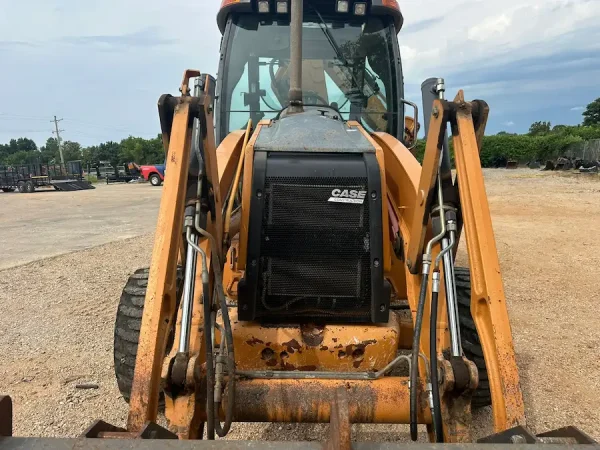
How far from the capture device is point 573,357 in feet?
14.0

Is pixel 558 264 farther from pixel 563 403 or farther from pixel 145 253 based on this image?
pixel 145 253

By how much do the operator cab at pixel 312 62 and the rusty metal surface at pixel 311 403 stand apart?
7.20 feet

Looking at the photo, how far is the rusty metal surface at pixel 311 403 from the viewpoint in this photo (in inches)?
89.0

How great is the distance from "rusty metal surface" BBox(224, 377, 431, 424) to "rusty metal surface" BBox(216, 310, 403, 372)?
0.25 meters

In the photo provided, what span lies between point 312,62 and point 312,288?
2025 millimetres

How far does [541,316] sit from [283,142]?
3958 mm

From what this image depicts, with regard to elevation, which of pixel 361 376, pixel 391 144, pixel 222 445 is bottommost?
pixel 361 376

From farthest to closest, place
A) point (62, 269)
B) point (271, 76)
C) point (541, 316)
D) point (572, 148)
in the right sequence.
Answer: point (572, 148) < point (62, 269) < point (541, 316) < point (271, 76)

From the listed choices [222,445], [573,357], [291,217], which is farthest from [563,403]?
[222,445]

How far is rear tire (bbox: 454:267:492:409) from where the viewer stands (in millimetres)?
3037

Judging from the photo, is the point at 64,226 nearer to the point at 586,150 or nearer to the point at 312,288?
the point at 312,288

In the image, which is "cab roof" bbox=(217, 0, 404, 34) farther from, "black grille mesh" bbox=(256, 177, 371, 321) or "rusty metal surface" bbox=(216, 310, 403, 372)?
"rusty metal surface" bbox=(216, 310, 403, 372)

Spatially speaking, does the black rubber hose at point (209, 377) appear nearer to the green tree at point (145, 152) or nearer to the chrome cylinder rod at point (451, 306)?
the chrome cylinder rod at point (451, 306)

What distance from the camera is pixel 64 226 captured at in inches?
500
